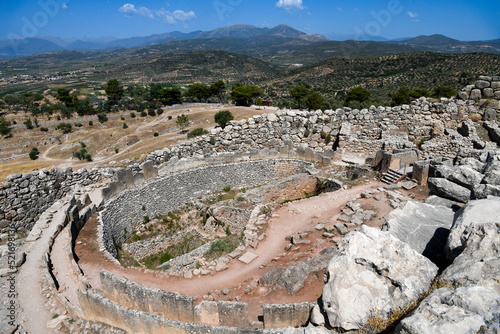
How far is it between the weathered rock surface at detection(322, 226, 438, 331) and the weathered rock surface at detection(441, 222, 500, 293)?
1.62 ft

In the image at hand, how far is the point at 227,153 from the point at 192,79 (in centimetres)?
13934

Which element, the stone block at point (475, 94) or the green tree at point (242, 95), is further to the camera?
the green tree at point (242, 95)

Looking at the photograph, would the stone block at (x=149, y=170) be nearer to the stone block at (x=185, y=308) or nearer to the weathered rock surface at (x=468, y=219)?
the stone block at (x=185, y=308)

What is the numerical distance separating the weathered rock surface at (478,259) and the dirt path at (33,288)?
9.16 meters

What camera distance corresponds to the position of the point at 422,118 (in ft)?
64.6

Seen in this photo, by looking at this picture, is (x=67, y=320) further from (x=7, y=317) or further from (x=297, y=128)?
(x=297, y=128)

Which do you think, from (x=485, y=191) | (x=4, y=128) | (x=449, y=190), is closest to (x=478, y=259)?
(x=485, y=191)

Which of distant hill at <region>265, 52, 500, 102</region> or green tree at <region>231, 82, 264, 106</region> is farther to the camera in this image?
distant hill at <region>265, 52, 500, 102</region>

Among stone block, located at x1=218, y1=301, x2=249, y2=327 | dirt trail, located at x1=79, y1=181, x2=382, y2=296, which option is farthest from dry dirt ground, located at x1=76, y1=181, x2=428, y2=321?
stone block, located at x1=218, y1=301, x2=249, y2=327

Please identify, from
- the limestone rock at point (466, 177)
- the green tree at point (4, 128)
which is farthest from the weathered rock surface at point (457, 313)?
the green tree at point (4, 128)

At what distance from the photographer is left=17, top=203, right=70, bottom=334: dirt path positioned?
7.48m

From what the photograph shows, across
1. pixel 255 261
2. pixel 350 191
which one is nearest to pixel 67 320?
pixel 255 261

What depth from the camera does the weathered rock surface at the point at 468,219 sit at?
5.46 m

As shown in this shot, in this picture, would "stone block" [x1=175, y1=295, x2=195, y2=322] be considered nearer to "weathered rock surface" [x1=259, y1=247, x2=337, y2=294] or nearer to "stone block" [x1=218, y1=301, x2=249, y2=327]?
"stone block" [x1=218, y1=301, x2=249, y2=327]
